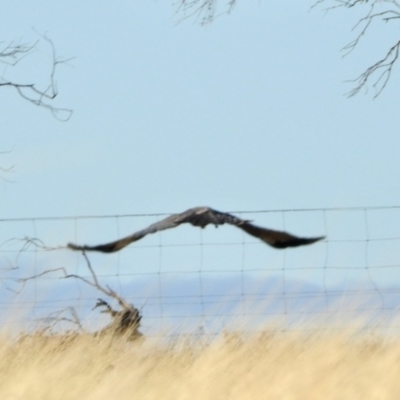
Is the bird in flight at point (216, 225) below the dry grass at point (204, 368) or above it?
above

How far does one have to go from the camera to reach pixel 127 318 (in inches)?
277

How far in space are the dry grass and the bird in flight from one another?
106 centimetres

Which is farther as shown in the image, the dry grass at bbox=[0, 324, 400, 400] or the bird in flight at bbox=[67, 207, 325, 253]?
the bird in flight at bbox=[67, 207, 325, 253]

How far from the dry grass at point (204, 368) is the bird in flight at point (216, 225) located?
1.06m

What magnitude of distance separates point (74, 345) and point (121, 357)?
0.42 m

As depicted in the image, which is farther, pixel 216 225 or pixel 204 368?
pixel 216 225

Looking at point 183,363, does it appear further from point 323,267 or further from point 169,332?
point 323,267

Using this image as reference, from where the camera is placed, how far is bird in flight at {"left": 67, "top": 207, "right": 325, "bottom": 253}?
7.59 m

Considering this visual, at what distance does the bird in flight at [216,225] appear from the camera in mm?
7594

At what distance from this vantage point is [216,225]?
7633 mm

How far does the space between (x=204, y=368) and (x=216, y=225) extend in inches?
73.4

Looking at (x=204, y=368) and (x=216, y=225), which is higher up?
(x=216, y=225)

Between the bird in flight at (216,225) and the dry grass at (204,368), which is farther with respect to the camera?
the bird in flight at (216,225)

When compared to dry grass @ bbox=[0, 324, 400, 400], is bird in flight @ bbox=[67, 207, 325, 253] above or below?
above
